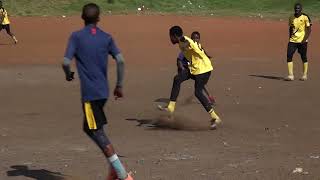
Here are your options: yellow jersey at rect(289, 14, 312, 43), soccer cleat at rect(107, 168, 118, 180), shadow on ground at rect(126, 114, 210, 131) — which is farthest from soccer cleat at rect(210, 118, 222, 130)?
yellow jersey at rect(289, 14, 312, 43)

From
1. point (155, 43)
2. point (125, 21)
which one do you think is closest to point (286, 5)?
point (125, 21)

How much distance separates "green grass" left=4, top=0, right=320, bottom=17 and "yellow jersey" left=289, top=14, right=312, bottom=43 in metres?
22.0

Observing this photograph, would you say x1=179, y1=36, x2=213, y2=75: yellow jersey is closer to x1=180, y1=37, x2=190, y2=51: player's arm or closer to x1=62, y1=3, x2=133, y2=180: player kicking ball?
x1=180, y1=37, x2=190, y2=51: player's arm

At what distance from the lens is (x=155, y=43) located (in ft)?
80.8

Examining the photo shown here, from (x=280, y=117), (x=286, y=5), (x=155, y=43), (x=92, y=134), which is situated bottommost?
(x=286, y=5)

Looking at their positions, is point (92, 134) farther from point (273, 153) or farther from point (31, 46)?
point (31, 46)

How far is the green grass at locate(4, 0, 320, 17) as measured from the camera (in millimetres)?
38656

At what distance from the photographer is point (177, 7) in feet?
140

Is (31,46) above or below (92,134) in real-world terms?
below

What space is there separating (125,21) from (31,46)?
30.9ft

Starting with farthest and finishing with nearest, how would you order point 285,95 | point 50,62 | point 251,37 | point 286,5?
1. point 286,5
2. point 251,37
3. point 50,62
4. point 285,95

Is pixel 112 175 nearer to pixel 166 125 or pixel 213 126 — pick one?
pixel 213 126

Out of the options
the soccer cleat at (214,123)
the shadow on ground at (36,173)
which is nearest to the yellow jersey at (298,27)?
the soccer cleat at (214,123)

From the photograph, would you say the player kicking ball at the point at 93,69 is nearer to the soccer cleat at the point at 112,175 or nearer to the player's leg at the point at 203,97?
the soccer cleat at the point at 112,175
